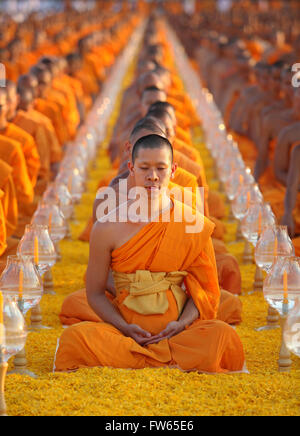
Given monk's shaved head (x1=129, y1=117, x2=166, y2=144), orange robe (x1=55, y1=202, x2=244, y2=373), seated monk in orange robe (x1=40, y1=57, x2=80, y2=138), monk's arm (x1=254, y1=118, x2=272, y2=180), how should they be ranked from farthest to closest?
seated monk in orange robe (x1=40, y1=57, x2=80, y2=138), monk's arm (x1=254, y1=118, x2=272, y2=180), monk's shaved head (x1=129, y1=117, x2=166, y2=144), orange robe (x1=55, y1=202, x2=244, y2=373)

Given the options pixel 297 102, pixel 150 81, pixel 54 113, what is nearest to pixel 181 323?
pixel 297 102

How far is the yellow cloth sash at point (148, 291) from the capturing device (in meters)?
4.43

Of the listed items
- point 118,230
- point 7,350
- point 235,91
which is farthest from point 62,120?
point 7,350

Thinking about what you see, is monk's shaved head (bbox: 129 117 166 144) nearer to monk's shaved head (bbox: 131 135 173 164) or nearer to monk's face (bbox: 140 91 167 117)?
monk's shaved head (bbox: 131 135 173 164)

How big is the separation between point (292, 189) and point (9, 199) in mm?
1890

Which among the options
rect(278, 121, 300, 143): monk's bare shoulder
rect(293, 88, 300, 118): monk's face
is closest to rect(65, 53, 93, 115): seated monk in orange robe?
rect(293, 88, 300, 118): monk's face

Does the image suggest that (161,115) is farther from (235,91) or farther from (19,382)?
(235,91)

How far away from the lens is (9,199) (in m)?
6.36

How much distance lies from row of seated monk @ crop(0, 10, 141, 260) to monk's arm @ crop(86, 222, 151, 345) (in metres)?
1.38

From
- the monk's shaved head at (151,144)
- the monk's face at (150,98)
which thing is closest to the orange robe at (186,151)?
the monk's face at (150,98)

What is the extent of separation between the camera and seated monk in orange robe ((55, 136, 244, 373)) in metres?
4.24

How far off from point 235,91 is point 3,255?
7.49 meters

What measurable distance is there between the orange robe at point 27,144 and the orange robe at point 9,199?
93 cm

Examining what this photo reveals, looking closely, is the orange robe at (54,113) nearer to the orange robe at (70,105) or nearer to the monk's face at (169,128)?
the orange robe at (70,105)
